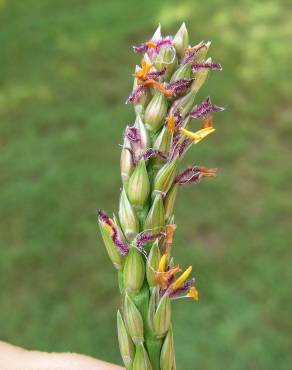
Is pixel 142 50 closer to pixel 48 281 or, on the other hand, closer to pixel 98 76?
pixel 48 281

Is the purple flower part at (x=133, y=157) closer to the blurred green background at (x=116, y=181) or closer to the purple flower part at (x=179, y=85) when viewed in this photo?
the purple flower part at (x=179, y=85)

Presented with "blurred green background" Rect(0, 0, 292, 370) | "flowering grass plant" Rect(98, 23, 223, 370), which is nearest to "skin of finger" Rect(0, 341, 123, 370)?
"flowering grass plant" Rect(98, 23, 223, 370)

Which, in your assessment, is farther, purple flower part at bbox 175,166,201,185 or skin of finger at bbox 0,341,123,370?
skin of finger at bbox 0,341,123,370

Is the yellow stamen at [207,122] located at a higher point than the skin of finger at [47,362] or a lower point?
higher

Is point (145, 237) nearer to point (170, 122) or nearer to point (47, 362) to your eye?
point (170, 122)

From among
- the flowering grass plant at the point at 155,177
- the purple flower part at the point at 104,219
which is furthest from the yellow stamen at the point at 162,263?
the purple flower part at the point at 104,219

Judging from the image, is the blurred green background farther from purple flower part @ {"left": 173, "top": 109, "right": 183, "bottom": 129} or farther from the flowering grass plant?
purple flower part @ {"left": 173, "top": 109, "right": 183, "bottom": 129}

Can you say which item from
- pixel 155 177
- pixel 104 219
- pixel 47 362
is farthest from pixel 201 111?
pixel 47 362
